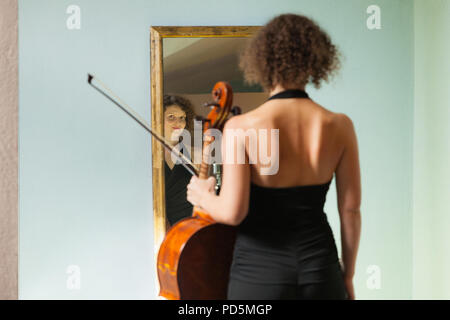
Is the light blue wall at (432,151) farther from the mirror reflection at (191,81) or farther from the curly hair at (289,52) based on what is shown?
the curly hair at (289,52)

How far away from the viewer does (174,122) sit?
2148 millimetres

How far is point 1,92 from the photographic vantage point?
960 mm

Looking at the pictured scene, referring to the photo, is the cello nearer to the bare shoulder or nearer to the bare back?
the bare back

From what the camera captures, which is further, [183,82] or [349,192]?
[183,82]

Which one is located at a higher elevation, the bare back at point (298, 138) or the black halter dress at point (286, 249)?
the bare back at point (298, 138)

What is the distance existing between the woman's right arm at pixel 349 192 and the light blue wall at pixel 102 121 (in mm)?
951

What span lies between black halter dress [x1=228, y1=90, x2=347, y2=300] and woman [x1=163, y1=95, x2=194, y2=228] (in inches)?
41.9

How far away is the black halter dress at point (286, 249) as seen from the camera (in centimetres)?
108

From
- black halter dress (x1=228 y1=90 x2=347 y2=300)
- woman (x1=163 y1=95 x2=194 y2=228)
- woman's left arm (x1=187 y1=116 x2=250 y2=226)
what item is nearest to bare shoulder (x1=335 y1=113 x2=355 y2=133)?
black halter dress (x1=228 y1=90 x2=347 y2=300)

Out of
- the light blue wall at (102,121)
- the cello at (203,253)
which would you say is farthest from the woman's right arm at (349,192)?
the light blue wall at (102,121)

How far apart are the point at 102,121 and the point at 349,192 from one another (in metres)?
1.43

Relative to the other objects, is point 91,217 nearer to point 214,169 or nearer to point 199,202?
point 214,169
